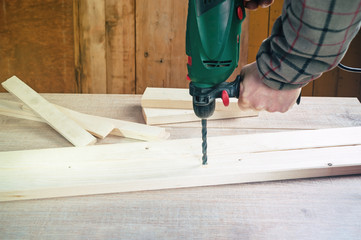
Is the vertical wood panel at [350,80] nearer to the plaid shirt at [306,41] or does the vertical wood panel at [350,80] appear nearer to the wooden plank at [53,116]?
the plaid shirt at [306,41]

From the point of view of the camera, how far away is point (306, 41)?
929 mm

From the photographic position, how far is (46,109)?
157 centimetres

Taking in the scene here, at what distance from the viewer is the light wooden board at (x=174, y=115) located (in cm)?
159

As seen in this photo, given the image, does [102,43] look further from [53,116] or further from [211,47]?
[211,47]

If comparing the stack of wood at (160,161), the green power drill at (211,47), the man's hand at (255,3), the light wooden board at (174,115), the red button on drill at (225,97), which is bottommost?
the light wooden board at (174,115)

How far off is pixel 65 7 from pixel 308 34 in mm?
1955

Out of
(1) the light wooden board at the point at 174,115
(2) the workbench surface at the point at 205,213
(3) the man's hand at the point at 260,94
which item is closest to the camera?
(2) the workbench surface at the point at 205,213

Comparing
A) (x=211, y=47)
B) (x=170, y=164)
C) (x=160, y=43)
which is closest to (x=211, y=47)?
(x=211, y=47)

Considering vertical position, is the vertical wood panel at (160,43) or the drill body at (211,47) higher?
the drill body at (211,47)

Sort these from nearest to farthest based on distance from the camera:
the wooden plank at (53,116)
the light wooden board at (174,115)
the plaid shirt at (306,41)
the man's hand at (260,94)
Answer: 1. the plaid shirt at (306,41)
2. the man's hand at (260,94)
3. the wooden plank at (53,116)
4. the light wooden board at (174,115)

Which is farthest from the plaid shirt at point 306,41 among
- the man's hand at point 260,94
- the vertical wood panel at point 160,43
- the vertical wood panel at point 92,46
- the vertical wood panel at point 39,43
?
the vertical wood panel at point 39,43

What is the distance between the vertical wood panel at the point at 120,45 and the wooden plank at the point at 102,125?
1025 mm

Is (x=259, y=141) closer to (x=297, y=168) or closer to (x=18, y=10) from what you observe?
(x=297, y=168)

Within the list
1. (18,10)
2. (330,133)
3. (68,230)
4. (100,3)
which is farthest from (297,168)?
(18,10)
